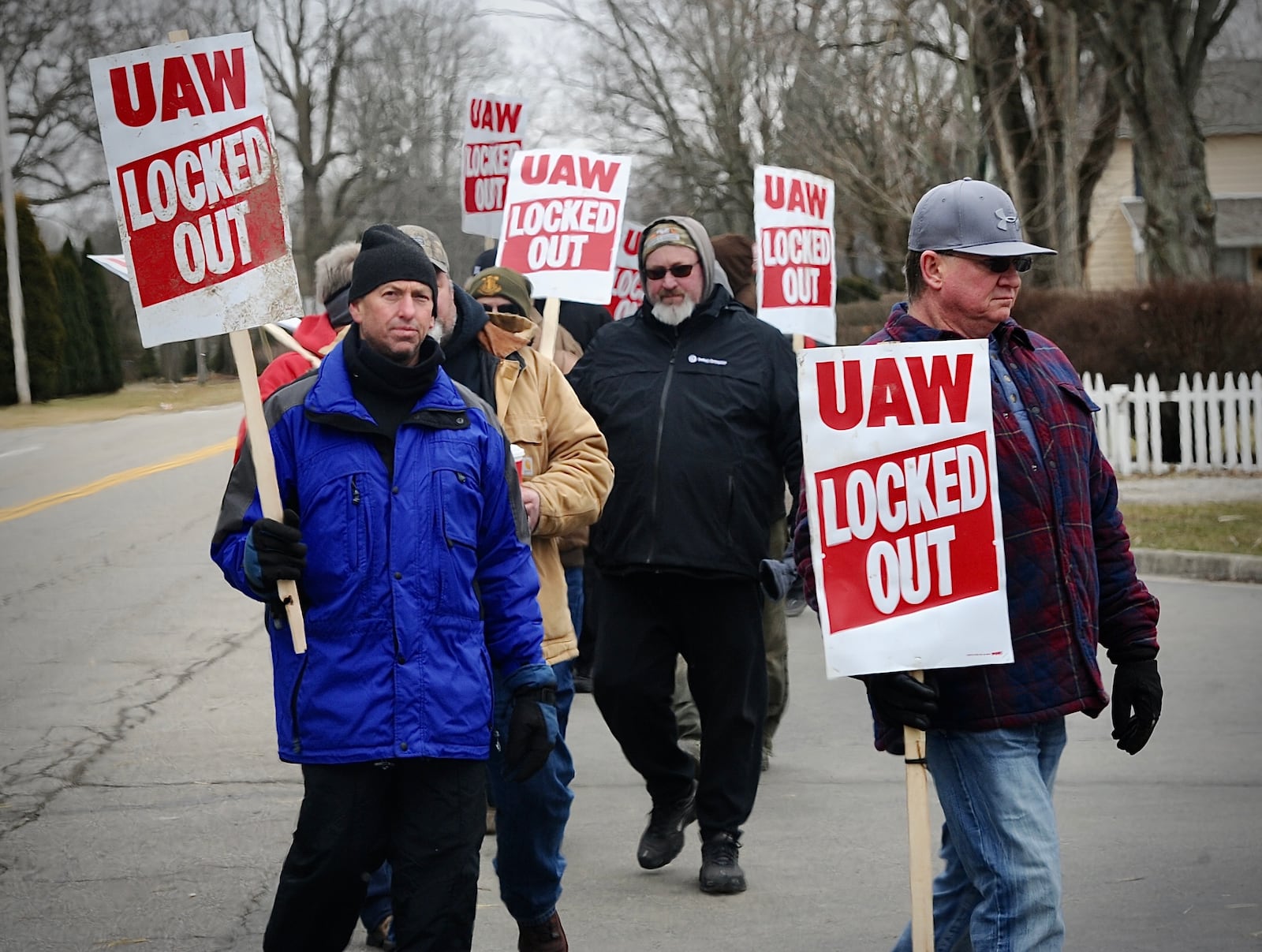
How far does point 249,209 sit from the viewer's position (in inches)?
160

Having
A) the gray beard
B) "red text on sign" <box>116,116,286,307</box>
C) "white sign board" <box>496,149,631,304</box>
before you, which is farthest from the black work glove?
"white sign board" <box>496,149,631,304</box>

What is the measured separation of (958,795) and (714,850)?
200 cm

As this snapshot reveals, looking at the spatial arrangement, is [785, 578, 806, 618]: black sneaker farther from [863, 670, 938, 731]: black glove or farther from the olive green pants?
[863, 670, 938, 731]: black glove

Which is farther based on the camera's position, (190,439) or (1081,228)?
(1081,228)

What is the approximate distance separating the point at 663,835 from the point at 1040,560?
2448 millimetres

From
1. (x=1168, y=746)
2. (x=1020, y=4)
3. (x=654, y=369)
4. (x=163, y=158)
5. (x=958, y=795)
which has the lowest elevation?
(x=1168, y=746)

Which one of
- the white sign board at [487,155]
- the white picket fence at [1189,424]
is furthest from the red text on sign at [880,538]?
the white picket fence at [1189,424]

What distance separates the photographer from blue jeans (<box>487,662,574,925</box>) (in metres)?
4.57

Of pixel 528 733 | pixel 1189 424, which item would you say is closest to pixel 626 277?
pixel 528 733

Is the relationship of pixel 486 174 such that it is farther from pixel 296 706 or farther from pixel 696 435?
pixel 296 706

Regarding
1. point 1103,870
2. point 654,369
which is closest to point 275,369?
point 654,369

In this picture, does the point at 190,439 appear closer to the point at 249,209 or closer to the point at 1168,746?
the point at 1168,746

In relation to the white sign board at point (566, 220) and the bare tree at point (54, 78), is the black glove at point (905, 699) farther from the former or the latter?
the bare tree at point (54, 78)

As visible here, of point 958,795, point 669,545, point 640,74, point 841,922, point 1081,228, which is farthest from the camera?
point 640,74
